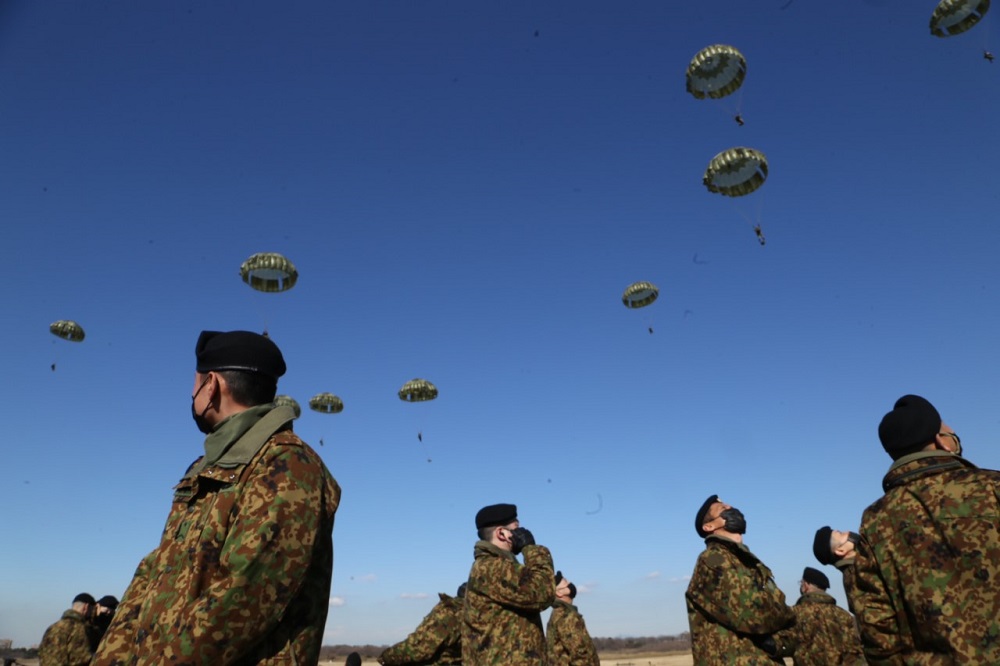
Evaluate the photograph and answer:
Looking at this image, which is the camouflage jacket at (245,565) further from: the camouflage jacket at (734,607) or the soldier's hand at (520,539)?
the soldier's hand at (520,539)

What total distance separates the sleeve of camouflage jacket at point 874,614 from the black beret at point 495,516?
12.5ft

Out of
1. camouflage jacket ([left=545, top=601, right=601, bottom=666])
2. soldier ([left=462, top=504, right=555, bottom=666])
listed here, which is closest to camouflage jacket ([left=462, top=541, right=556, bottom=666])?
soldier ([left=462, top=504, right=555, bottom=666])

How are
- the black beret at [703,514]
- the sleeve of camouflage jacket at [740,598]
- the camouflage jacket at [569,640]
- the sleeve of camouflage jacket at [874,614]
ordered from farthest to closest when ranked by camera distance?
the camouflage jacket at [569,640] < the black beret at [703,514] < the sleeve of camouflage jacket at [740,598] < the sleeve of camouflage jacket at [874,614]

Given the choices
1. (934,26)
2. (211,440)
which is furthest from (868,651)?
(934,26)

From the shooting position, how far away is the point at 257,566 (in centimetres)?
258

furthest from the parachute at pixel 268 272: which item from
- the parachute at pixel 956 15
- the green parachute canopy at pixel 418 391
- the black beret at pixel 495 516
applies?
the parachute at pixel 956 15

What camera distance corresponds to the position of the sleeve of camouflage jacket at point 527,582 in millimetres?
7047

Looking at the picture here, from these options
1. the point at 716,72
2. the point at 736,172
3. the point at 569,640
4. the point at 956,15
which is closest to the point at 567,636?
the point at 569,640

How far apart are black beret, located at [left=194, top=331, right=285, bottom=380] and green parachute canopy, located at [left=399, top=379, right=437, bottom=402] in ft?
94.6

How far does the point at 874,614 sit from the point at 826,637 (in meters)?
6.76

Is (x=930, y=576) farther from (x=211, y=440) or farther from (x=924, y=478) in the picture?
(x=211, y=440)

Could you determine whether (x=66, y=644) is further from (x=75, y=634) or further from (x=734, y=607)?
(x=734, y=607)

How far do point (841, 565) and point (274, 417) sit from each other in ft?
23.2

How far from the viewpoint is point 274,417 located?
310cm
